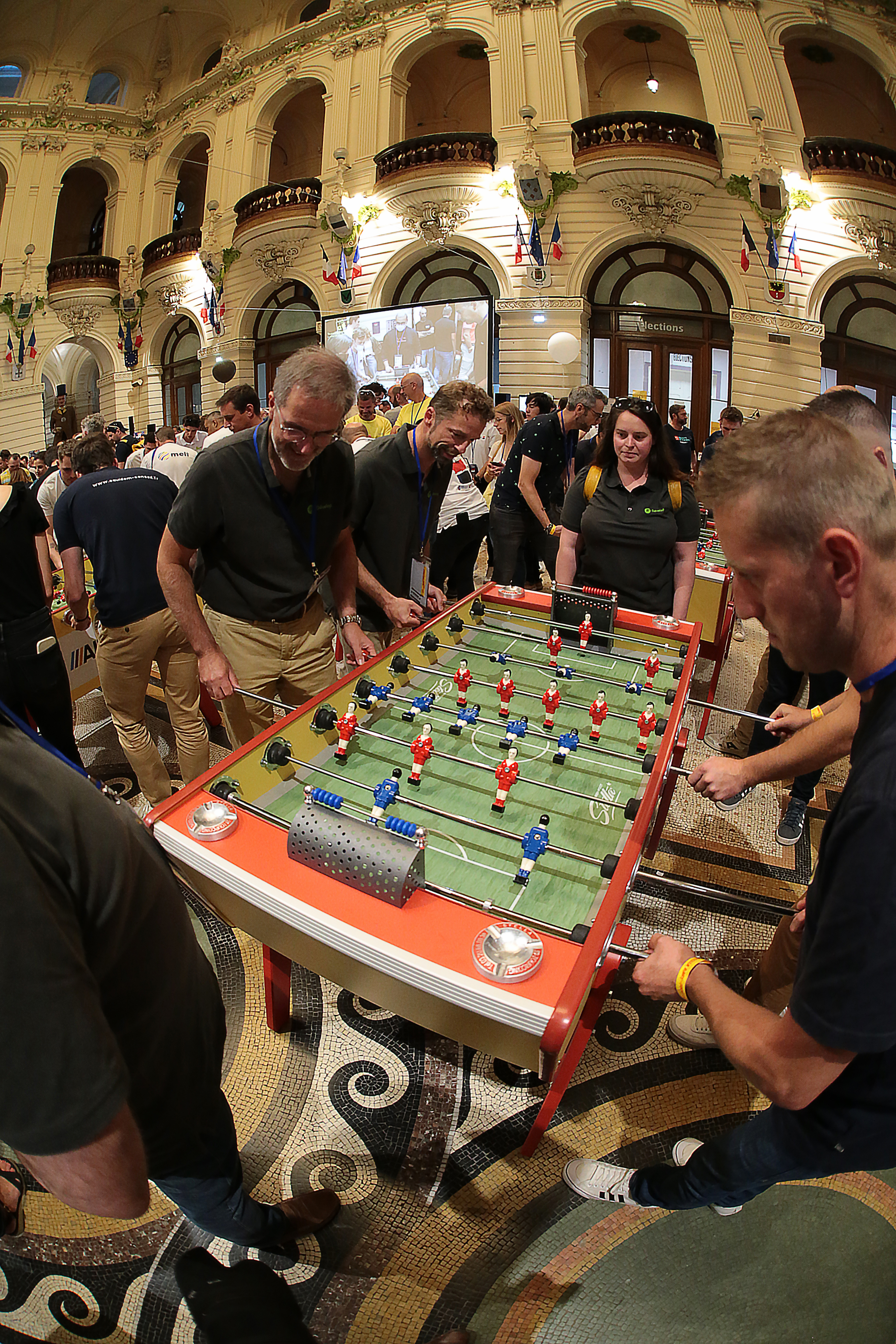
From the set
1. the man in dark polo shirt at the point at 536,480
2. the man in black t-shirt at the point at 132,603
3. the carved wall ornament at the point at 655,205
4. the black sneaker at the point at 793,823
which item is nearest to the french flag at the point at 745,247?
the carved wall ornament at the point at 655,205

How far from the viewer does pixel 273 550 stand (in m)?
2.23

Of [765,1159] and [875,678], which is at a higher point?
[875,678]

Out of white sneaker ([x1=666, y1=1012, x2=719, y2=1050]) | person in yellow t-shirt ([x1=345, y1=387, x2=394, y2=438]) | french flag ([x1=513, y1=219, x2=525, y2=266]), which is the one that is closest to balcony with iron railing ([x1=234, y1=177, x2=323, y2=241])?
french flag ([x1=513, y1=219, x2=525, y2=266])

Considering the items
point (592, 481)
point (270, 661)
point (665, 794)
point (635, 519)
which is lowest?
point (665, 794)

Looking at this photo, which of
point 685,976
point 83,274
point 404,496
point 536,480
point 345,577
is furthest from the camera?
point 83,274

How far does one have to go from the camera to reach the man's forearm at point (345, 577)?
8.37 feet

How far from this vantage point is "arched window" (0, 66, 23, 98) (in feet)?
31.1

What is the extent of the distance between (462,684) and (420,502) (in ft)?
3.24

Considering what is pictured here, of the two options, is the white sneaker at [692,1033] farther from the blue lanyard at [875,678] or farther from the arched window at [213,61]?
the arched window at [213,61]

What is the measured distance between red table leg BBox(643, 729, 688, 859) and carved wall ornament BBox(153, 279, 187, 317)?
12.4 metres

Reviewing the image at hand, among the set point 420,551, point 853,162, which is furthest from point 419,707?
point 853,162

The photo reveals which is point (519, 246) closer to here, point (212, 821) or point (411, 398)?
point (411, 398)

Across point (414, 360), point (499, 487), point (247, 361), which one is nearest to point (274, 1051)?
point (499, 487)

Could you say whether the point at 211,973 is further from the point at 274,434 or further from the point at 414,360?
the point at 414,360
